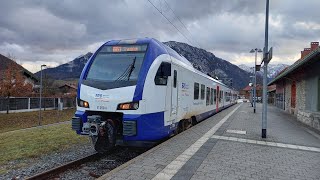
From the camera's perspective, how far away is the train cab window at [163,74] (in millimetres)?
8531

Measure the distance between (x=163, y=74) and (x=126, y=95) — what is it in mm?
1418

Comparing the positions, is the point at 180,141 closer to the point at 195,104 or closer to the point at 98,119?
the point at 98,119

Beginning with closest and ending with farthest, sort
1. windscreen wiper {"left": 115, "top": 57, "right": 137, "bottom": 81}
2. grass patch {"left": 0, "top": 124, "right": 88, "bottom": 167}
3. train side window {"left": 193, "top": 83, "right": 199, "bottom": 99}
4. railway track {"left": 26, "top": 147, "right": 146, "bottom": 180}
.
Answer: railway track {"left": 26, "top": 147, "right": 146, "bottom": 180} → windscreen wiper {"left": 115, "top": 57, "right": 137, "bottom": 81} → grass patch {"left": 0, "top": 124, "right": 88, "bottom": 167} → train side window {"left": 193, "top": 83, "right": 199, "bottom": 99}

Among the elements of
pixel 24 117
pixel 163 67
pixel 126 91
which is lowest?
pixel 24 117

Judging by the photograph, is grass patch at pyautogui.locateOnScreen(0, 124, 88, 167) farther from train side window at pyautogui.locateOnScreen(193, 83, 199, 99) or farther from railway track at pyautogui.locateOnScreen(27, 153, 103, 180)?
train side window at pyautogui.locateOnScreen(193, 83, 199, 99)

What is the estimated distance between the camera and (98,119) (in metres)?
7.88

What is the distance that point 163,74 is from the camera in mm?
8805

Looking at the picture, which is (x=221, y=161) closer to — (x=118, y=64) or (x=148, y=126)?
(x=148, y=126)

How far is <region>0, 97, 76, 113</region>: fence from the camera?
32.8 m

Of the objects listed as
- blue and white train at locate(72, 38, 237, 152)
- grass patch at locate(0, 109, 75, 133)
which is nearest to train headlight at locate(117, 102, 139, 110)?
blue and white train at locate(72, 38, 237, 152)

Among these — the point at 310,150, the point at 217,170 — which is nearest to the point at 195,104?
the point at 310,150

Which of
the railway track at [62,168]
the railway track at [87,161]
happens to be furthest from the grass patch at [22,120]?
the railway track at [62,168]

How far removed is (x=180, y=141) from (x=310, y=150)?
408 cm

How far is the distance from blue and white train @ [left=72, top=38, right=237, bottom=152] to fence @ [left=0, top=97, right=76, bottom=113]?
2769cm
